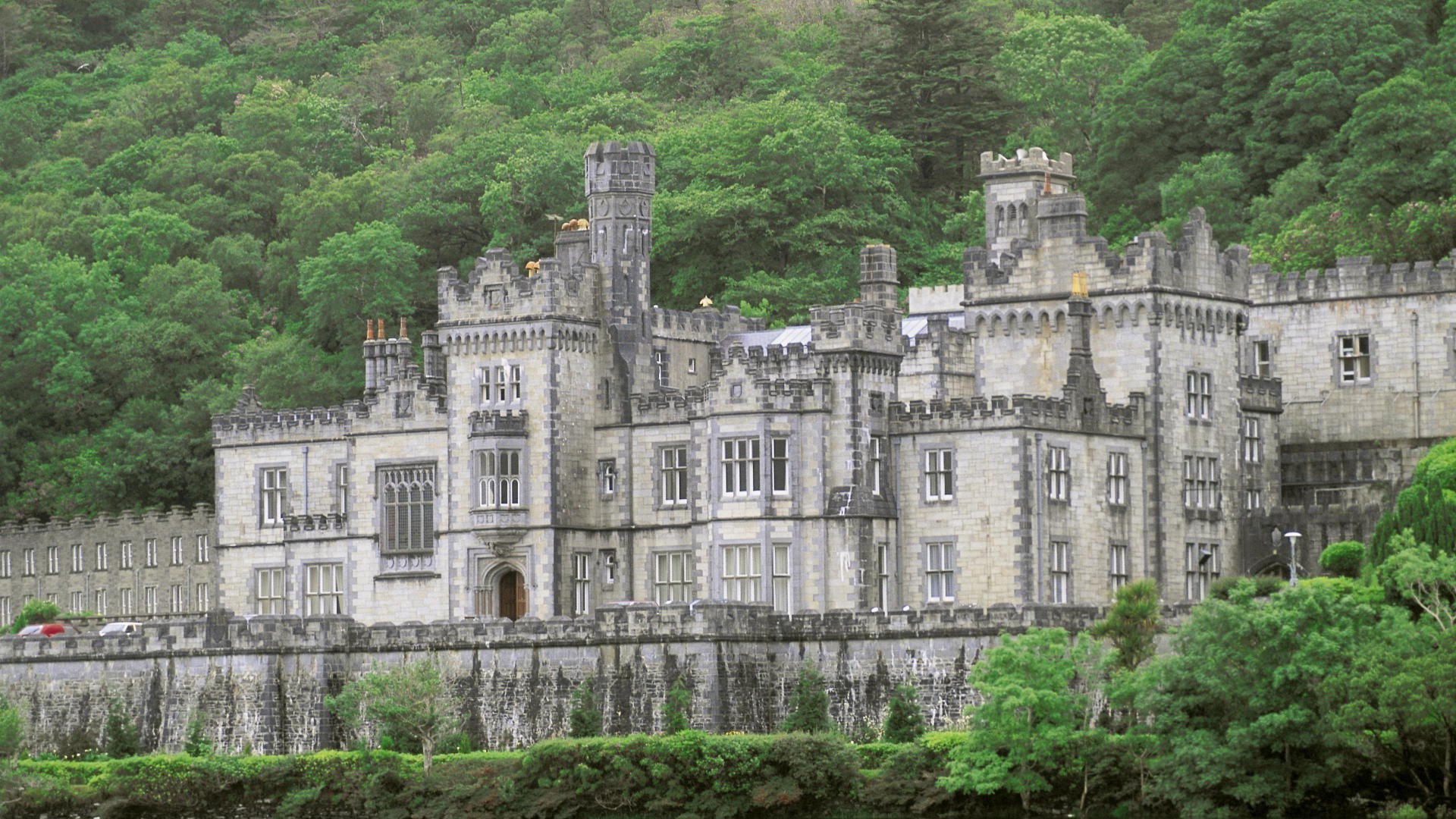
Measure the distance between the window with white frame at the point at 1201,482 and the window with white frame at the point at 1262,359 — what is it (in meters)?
9.30

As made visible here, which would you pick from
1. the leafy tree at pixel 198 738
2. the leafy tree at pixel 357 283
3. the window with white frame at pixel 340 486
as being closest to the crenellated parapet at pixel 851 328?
the window with white frame at pixel 340 486

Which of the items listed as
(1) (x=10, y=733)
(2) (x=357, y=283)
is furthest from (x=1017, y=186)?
(1) (x=10, y=733)

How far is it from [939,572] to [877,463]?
3.52m

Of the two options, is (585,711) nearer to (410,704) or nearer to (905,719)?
(410,704)

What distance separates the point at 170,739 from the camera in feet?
310

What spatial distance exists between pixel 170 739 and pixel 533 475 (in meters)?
13.3

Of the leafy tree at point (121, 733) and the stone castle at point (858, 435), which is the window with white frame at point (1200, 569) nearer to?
the stone castle at point (858, 435)

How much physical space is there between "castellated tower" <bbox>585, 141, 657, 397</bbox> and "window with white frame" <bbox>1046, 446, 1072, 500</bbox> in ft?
45.3

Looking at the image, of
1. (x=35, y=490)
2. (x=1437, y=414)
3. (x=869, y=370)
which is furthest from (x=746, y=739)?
(x=35, y=490)

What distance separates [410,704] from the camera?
88.1m

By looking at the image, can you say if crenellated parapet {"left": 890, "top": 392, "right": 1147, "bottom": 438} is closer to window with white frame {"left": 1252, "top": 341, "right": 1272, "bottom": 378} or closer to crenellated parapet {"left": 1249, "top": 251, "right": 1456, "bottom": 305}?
crenellated parapet {"left": 1249, "top": 251, "right": 1456, "bottom": 305}

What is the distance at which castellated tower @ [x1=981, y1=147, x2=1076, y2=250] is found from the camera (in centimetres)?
10775

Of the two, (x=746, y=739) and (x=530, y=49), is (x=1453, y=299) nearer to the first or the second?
(x=746, y=739)

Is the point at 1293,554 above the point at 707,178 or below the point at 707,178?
below
